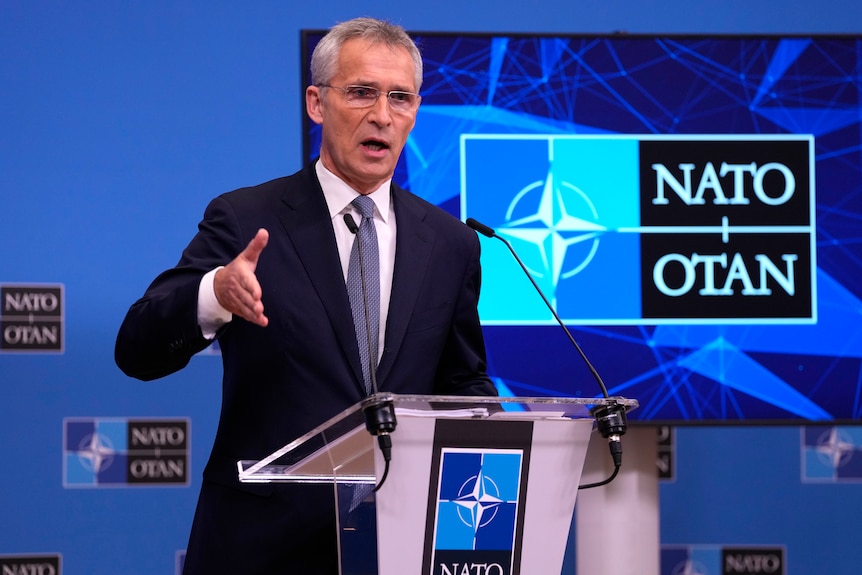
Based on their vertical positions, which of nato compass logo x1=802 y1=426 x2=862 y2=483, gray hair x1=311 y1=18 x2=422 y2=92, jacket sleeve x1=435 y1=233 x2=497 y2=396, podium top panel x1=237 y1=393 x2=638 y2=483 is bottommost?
nato compass logo x1=802 y1=426 x2=862 y2=483

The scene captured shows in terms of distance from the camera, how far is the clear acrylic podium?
4.52 ft

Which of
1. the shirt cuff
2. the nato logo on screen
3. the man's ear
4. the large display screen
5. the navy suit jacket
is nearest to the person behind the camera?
the shirt cuff

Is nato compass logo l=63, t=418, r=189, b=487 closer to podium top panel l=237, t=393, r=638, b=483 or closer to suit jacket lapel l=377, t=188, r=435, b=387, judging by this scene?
suit jacket lapel l=377, t=188, r=435, b=387

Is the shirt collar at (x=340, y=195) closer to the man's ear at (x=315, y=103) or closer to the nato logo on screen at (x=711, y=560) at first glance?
the man's ear at (x=315, y=103)

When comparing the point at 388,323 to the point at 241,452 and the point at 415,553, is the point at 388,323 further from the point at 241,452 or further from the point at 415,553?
the point at 415,553

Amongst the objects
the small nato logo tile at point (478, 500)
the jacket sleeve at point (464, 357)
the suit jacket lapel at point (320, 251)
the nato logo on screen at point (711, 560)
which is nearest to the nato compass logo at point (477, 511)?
the small nato logo tile at point (478, 500)

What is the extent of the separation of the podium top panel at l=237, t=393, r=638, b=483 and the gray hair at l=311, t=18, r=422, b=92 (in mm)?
759

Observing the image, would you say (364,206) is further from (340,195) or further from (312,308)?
(312,308)

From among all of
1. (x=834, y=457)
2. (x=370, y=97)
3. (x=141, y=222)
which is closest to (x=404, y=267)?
(x=370, y=97)

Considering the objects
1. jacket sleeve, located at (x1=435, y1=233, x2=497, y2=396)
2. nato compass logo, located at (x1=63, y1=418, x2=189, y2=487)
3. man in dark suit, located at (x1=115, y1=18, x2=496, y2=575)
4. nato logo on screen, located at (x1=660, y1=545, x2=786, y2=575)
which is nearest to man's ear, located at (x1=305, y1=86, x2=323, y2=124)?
man in dark suit, located at (x1=115, y1=18, x2=496, y2=575)

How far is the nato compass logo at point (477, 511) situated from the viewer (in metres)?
1.41

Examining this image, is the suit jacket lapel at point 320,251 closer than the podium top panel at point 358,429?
No

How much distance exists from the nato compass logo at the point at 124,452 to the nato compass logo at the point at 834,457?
190 cm

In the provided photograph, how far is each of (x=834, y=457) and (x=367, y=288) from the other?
90.2 inches
